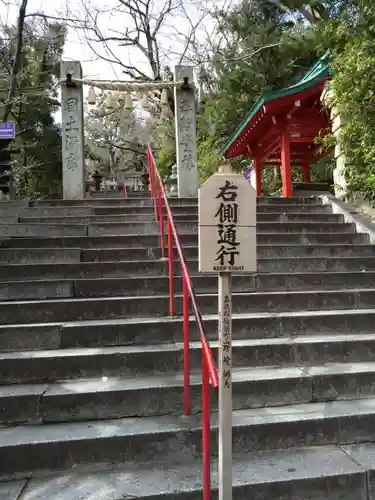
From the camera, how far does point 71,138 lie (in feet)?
27.6

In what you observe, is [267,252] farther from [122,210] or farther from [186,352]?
[186,352]

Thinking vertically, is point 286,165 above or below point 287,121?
below

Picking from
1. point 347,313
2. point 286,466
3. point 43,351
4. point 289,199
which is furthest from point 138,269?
point 289,199

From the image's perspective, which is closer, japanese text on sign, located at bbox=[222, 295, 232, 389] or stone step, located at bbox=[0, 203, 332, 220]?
japanese text on sign, located at bbox=[222, 295, 232, 389]

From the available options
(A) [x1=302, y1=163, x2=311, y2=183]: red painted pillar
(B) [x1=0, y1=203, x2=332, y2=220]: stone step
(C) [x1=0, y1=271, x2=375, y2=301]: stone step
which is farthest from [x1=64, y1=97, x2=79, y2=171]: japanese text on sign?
(A) [x1=302, y1=163, x2=311, y2=183]: red painted pillar

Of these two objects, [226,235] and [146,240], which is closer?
[226,235]

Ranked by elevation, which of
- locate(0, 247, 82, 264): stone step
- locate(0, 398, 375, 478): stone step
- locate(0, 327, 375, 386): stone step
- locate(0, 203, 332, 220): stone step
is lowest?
locate(0, 398, 375, 478): stone step

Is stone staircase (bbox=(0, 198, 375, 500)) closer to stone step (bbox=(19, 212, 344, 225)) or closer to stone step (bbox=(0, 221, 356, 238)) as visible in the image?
stone step (bbox=(0, 221, 356, 238))

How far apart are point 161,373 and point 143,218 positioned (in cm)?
343

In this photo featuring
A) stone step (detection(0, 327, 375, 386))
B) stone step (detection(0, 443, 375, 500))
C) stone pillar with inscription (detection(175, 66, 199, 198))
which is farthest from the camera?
stone pillar with inscription (detection(175, 66, 199, 198))

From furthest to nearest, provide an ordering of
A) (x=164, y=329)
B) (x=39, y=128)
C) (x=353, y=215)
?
(x=39, y=128) → (x=353, y=215) → (x=164, y=329)

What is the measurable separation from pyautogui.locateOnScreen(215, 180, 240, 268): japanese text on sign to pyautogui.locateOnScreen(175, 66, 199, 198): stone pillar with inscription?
6.89 metres

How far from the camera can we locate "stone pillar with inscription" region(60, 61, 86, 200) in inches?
331

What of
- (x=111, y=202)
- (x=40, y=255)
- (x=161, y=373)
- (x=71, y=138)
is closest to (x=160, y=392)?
(x=161, y=373)
